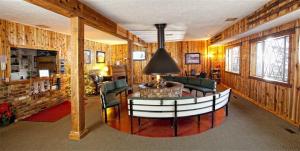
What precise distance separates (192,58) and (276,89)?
20.5ft

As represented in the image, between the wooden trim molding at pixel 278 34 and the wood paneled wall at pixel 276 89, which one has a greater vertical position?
the wooden trim molding at pixel 278 34

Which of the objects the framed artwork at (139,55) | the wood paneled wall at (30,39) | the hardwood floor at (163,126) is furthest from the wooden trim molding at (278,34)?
the framed artwork at (139,55)

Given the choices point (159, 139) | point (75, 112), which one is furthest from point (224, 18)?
point (75, 112)

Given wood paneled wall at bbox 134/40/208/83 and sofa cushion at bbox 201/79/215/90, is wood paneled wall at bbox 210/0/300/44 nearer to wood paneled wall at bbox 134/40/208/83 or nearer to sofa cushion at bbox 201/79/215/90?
sofa cushion at bbox 201/79/215/90

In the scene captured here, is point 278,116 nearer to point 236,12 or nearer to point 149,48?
point 236,12

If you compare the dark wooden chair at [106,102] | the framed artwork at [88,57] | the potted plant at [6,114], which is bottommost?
the potted plant at [6,114]

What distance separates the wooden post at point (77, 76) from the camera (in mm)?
3227

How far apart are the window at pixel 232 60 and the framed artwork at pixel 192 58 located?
82.3 inches

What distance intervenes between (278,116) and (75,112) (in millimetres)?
4929

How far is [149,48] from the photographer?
36.0ft

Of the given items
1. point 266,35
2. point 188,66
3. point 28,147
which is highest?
point 266,35

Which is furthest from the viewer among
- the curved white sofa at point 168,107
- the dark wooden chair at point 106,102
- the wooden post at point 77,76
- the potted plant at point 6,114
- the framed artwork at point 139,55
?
the framed artwork at point 139,55

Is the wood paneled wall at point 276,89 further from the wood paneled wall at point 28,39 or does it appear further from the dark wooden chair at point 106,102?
the wood paneled wall at point 28,39

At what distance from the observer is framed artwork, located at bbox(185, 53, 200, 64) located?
10.5 meters
